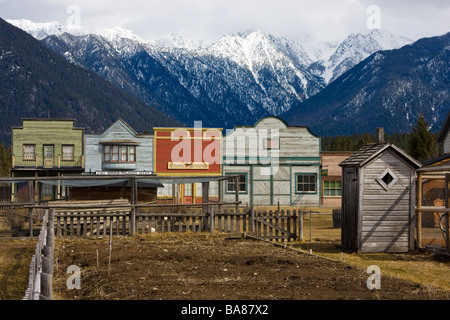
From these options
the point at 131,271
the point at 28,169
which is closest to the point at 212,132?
the point at 28,169

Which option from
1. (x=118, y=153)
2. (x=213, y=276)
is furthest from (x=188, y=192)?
(x=213, y=276)

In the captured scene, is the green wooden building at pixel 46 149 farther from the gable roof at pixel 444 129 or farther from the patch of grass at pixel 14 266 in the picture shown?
the patch of grass at pixel 14 266

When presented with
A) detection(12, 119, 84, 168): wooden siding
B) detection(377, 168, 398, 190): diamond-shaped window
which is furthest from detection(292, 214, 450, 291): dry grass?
detection(12, 119, 84, 168): wooden siding

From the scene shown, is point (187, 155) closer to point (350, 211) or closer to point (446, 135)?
point (446, 135)

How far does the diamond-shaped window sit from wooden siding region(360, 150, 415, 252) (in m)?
0.08

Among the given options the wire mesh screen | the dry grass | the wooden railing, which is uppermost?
the wooden railing

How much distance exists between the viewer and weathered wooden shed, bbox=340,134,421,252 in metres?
18.2

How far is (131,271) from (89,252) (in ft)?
11.9

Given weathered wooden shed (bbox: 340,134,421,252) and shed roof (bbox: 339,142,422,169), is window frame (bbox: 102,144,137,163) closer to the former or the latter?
shed roof (bbox: 339,142,422,169)

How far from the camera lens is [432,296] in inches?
397

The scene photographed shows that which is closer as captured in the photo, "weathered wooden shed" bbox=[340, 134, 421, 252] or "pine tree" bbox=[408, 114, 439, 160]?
"weathered wooden shed" bbox=[340, 134, 421, 252]

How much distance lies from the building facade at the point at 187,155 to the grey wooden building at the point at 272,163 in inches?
39.7

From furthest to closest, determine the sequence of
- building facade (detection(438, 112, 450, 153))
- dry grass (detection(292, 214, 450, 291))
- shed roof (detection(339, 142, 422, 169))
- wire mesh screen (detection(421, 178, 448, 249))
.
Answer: building facade (detection(438, 112, 450, 153)) → shed roof (detection(339, 142, 422, 169)) → wire mesh screen (detection(421, 178, 448, 249)) → dry grass (detection(292, 214, 450, 291))
